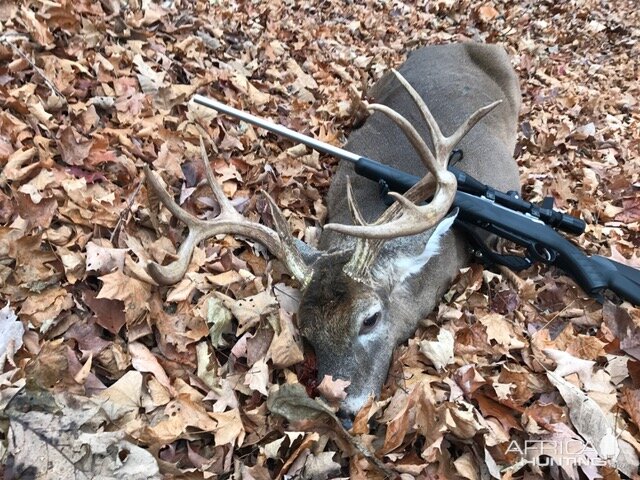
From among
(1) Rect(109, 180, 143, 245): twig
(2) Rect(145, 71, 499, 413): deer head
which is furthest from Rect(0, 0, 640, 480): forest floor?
(2) Rect(145, 71, 499, 413): deer head

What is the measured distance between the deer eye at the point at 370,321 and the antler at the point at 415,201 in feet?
0.85

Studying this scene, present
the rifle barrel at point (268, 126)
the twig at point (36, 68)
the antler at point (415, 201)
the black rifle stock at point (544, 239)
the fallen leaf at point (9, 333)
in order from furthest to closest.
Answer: the rifle barrel at point (268, 126)
the twig at point (36, 68)
the black rifle stock at point (544, 239)
the antler at point (415, 201)
the fallen leaf at point (9, 333)

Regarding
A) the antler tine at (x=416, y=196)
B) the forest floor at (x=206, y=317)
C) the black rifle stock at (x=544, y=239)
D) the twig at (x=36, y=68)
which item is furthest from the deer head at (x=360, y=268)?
the twig at (x=36, y=68)

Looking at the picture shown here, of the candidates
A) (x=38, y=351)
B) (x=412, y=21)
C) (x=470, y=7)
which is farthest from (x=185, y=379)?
(x=470, y=7)

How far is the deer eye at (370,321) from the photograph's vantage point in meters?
3.35

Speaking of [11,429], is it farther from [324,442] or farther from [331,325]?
[331,325]

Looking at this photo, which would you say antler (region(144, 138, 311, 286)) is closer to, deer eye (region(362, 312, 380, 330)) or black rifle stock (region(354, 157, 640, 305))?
deer eye (region(362, 312, 380, 330))

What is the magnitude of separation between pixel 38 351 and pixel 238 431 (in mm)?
1065

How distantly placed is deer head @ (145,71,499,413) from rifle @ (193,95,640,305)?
59cm

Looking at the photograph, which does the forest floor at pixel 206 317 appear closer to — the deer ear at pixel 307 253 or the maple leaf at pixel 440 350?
the maple leaf at pixel 440 350

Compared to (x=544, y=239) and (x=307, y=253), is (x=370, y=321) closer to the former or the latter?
(x=307, y=253)

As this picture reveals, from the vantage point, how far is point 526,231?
4.03 m

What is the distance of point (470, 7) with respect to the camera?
384 inches

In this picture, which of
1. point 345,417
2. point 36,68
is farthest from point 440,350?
point 36,68
